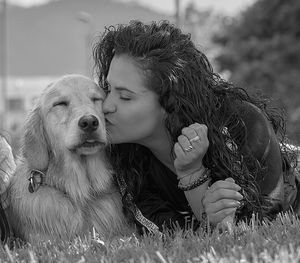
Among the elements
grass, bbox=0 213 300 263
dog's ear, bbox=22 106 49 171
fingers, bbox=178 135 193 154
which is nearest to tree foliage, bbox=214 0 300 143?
dog's ear, bbox=22 106 49 171

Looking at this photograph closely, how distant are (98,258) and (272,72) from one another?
16.9 metres

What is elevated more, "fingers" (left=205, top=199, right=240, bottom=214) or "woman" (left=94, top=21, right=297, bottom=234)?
"woman" (left=94, top=21, right=297, bottom=234)

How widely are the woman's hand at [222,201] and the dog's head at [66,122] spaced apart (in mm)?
755

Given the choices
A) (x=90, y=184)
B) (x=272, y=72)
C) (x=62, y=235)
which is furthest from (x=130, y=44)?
(x=272, y=72)

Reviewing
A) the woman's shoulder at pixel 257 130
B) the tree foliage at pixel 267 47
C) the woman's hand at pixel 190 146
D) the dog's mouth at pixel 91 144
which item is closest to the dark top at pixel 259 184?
the woman's shoulder at pixel 257 130

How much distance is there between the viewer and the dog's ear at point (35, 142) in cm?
451

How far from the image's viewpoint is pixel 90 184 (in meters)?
4.55

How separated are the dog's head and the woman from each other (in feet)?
0.44

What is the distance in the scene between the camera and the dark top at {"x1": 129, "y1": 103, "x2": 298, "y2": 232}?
4.49 metres

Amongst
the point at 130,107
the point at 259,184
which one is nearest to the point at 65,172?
the point at 130,107

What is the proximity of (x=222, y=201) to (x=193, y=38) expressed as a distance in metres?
6.42

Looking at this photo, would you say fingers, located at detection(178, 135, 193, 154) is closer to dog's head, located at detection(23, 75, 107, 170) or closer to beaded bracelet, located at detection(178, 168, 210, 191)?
beaded bracelet, located at detection(178, 168, 210, 191)

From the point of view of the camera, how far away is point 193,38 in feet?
33.8

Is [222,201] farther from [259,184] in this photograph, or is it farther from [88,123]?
[88,123]
